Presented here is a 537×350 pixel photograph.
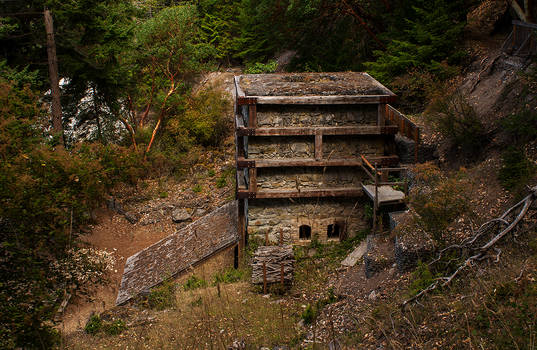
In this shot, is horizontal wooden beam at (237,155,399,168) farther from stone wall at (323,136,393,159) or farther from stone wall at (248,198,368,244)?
stone wall at (248,198,368,244)

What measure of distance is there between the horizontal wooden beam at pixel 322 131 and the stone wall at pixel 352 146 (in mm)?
395

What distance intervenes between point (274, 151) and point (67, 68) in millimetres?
11927

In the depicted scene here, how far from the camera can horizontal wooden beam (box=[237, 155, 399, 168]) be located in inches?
548

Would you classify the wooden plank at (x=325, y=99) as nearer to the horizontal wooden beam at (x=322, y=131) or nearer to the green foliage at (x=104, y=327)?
the horizontal wooden beam at (x=322, y=131)

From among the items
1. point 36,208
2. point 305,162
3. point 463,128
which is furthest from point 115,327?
point 463,128

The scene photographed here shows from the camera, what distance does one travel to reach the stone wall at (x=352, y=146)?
559 inches

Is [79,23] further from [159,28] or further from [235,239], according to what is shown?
[235,239]

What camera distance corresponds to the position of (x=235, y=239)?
14.5m

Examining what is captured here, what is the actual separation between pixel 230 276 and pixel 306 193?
3400 millimetres

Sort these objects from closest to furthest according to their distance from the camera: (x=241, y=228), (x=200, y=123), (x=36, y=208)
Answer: (x=36, y=208)
(x=241, y=228)
(x=200, y=123)

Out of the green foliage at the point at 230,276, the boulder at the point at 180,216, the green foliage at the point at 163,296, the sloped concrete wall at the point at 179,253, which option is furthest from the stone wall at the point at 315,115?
the boulder at the point at 180,216

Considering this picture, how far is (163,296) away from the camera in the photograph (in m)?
12.9

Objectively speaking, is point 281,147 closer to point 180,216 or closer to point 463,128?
point 463,128

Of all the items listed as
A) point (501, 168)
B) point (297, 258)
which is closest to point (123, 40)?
point (297, 258)
